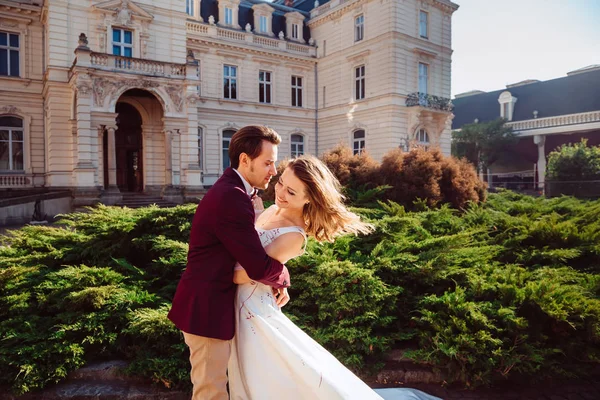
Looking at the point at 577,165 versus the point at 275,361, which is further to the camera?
the point at 577,165

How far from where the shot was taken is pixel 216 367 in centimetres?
267

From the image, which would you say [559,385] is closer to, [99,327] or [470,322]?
[470,322]

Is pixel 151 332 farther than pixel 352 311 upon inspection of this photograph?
No

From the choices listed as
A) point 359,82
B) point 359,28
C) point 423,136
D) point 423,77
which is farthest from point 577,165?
point 359,28

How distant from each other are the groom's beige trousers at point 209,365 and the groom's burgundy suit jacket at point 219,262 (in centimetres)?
10

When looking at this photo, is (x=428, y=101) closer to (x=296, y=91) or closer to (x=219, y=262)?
(x=296, y=91)

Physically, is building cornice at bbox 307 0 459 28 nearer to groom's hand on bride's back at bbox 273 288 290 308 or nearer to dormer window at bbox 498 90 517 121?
dormer window at bbox 498 90 517 121

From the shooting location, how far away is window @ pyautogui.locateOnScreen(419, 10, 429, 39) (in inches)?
1102

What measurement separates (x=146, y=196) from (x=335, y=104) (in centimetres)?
1534

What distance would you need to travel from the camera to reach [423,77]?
93.7ft

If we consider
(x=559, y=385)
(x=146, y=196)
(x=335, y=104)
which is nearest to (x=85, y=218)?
(x=559, y=385)

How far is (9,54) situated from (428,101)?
23692mm

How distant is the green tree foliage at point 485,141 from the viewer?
37.8 m

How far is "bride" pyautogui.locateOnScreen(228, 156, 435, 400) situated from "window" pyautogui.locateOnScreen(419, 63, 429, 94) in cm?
2754
